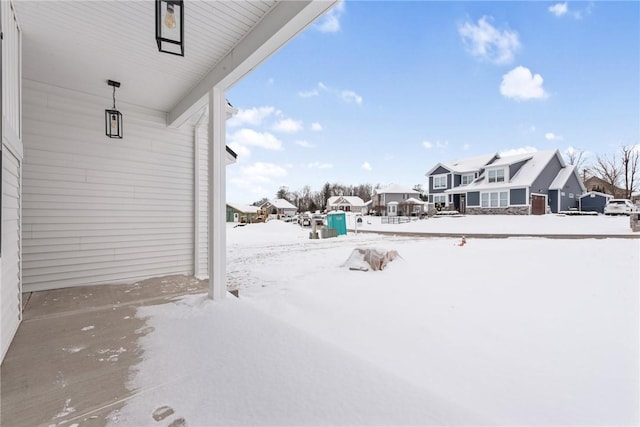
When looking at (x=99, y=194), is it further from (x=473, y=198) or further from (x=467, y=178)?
(x=467, y=178)

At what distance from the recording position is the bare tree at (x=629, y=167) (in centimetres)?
2375

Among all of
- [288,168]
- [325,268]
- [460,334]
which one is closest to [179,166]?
[325,268]

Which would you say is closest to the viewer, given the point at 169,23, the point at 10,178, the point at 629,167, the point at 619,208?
the point at 169,23

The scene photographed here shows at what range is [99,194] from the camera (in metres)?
4.07

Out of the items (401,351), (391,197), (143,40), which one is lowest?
(401,351)

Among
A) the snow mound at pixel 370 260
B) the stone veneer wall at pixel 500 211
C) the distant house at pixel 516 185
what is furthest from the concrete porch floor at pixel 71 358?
the distant house at pixel 516 185

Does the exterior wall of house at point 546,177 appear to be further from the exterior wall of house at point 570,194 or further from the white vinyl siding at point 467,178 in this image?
the white vinyl siding at point 467,178

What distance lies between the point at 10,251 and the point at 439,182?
24.6 meters

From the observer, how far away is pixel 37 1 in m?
2.18

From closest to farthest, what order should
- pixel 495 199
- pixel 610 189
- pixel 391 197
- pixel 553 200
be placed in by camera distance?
pixel 553 200 < pixel 495 199 < pixel 610 189 < pixel 391 197

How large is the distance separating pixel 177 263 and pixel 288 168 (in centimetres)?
4450

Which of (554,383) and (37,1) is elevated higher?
(37,1)

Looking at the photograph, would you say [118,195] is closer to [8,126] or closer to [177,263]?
[177,263]

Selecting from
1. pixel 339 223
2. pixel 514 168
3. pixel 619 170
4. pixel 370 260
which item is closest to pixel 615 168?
pixel 619 170
